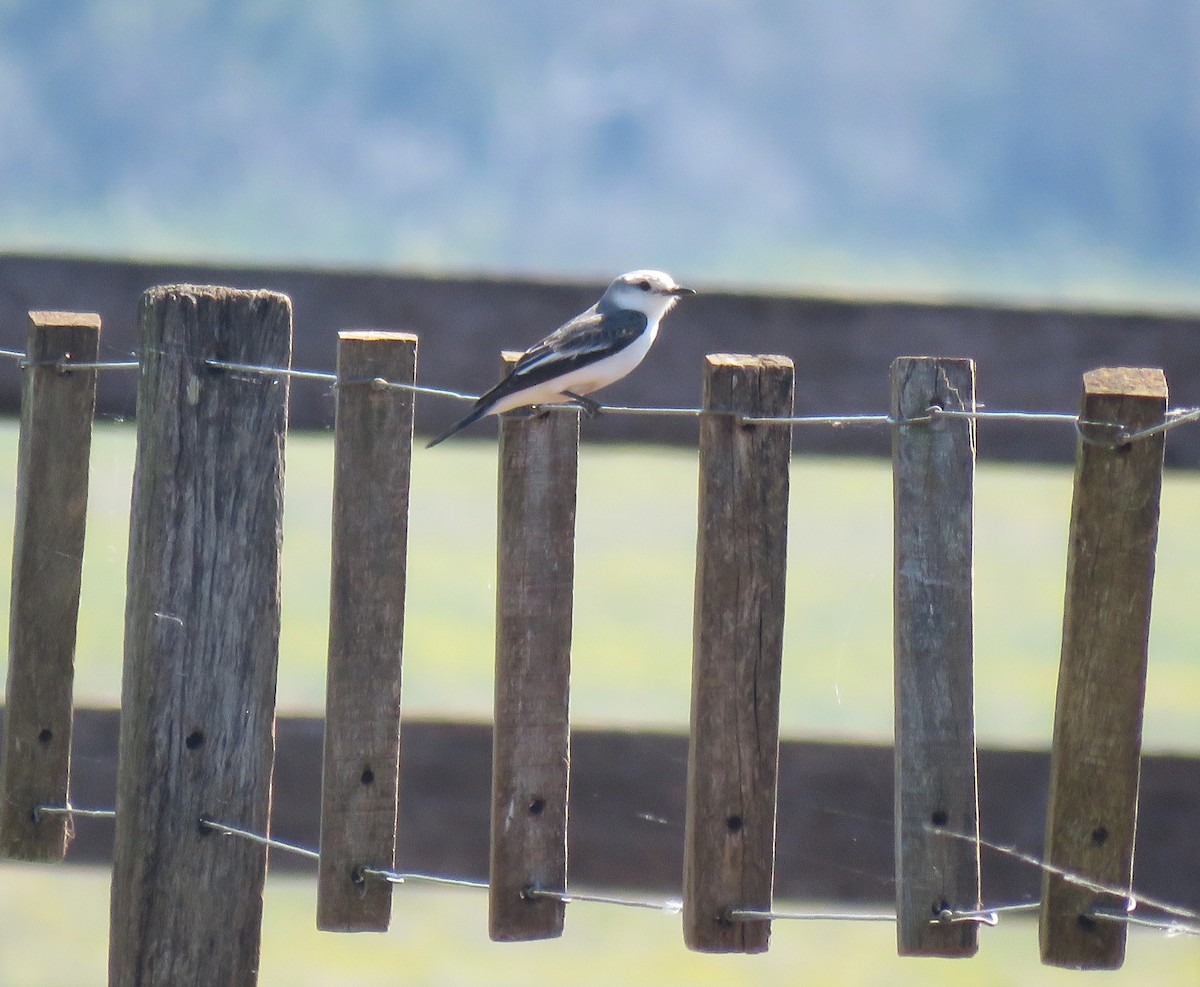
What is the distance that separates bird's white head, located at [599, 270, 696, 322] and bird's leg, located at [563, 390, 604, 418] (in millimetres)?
207

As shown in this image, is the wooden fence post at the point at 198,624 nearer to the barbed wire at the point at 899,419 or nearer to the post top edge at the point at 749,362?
the barbed wire at the point at 899,419

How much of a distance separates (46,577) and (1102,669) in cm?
192

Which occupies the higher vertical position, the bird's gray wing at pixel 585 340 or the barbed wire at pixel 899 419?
the bird's gray wing at pixel 585 340

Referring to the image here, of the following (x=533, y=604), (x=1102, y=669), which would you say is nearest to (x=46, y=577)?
(x=533, y=604)

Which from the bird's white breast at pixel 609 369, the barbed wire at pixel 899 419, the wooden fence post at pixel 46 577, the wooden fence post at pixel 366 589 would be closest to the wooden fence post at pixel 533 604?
the barbed wire at pixel 899 419

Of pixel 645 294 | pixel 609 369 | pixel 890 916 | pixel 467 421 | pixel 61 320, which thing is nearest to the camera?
pixel 890 916

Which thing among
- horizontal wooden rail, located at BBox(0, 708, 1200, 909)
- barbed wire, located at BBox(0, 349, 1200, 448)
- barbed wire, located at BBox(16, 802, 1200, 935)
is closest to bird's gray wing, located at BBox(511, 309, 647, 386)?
barbed wire, located at BBox(0, 349, 1200, 448)

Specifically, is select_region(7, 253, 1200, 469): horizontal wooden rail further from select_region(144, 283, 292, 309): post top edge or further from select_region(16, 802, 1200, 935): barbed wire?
select_region(16, 802, 1200, 935): barbed wire

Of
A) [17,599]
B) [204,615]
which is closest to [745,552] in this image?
[204,615]

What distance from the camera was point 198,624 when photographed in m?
2.60

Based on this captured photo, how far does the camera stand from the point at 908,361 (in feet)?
7.84

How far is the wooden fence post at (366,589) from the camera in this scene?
2.55 m

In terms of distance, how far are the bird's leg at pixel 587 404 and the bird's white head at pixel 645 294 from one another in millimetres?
207

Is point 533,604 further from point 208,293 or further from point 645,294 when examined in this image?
point 645,294
